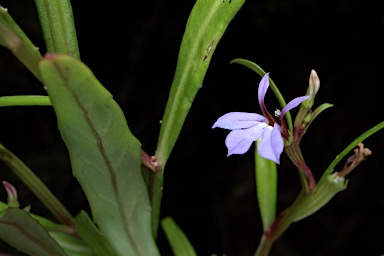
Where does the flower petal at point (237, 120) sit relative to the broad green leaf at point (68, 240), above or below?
above

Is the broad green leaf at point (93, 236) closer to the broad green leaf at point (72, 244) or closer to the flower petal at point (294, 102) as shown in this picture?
the broad green leaf at point (72, 244)

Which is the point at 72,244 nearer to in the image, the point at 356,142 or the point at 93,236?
the point at 93,236

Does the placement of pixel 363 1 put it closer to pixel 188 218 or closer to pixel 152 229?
pixel 188 218

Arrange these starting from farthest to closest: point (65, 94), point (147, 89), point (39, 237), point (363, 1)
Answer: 1. point (147, 89)
2. point (363, 1)
3. point (39, 237)
4. point (65, 94)

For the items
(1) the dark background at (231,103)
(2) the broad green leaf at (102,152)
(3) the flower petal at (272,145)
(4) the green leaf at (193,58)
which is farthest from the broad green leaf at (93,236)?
(1) the dark background at (231,103)

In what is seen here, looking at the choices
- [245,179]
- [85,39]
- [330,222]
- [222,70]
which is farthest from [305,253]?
[85,39]

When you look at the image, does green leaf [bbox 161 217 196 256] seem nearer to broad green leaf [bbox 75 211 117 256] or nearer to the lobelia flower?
broad green leaf [bbox 75 211 117 256]

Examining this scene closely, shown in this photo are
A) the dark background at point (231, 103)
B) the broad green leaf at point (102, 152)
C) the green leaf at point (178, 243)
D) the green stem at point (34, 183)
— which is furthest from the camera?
the dark background at point (231, 103)

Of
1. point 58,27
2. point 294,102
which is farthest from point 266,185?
point 58,27
